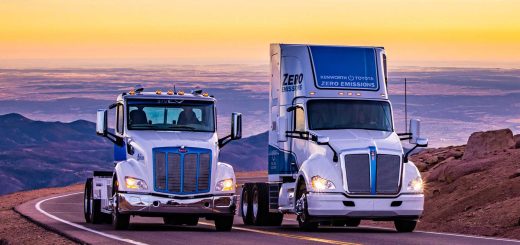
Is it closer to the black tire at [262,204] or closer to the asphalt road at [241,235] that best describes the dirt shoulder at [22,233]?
the asphalt road at [241,235]

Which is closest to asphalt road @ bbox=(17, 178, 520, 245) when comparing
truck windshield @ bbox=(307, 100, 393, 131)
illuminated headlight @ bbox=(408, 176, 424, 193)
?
illuminated headlight @ bbox=(408, 176, 424, 193)

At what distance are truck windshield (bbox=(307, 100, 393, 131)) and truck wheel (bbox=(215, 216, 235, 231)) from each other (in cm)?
311

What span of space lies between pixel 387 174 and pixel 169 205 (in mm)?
5365

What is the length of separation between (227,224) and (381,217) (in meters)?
4.08

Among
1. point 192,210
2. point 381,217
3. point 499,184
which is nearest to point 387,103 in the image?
point 381,217

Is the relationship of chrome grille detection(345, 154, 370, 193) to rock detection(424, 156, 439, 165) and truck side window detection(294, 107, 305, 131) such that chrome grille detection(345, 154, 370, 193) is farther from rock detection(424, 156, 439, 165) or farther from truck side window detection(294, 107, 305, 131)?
rock detection(424, 156, 439, 165)

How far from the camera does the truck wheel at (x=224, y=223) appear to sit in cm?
3278

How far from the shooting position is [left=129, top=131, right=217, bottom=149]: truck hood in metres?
32.2

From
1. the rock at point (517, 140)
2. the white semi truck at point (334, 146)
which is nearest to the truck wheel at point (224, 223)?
the white semi truck at point (334, 146)

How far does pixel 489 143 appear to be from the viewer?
50.8 metres

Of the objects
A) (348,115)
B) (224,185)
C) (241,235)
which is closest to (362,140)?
(348,115)

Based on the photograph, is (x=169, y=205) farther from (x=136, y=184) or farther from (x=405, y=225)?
(x=405, y=225)

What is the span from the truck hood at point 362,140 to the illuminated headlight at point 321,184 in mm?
796

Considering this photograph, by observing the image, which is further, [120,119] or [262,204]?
[262,204]
